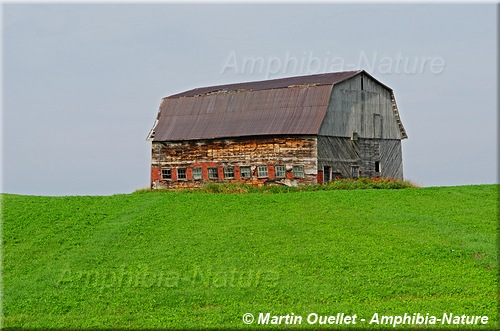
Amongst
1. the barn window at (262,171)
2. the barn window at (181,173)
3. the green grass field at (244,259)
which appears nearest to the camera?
the green grass field at (244,259)

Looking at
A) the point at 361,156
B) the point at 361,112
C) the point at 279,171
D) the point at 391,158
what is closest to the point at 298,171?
the point at 279,171

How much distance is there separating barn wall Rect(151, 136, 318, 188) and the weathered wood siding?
1.07 metres

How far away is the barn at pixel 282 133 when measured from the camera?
144 ft

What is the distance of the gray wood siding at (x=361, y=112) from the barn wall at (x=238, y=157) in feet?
7.21

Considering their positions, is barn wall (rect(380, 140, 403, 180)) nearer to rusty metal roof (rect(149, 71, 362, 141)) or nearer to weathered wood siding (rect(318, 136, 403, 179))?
weathered wood siding (rect(318, 136, 403, 179))

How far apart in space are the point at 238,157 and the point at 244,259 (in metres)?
22.8

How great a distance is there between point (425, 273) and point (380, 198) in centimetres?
1215

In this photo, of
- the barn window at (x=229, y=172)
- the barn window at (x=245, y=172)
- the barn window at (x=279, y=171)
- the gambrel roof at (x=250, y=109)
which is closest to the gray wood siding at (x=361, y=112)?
the gambrel roof at (x=250, y=109)

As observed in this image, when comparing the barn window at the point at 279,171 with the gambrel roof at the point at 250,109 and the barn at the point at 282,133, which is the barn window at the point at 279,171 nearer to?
the barn at the point at 282,133

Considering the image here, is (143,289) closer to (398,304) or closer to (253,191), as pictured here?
(398,304)

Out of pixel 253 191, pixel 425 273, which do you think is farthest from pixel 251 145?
pixel 425 273

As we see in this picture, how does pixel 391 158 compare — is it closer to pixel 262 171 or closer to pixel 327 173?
pixel 327 173

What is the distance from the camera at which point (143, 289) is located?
21484 millimetres

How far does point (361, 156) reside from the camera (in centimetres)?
4678
